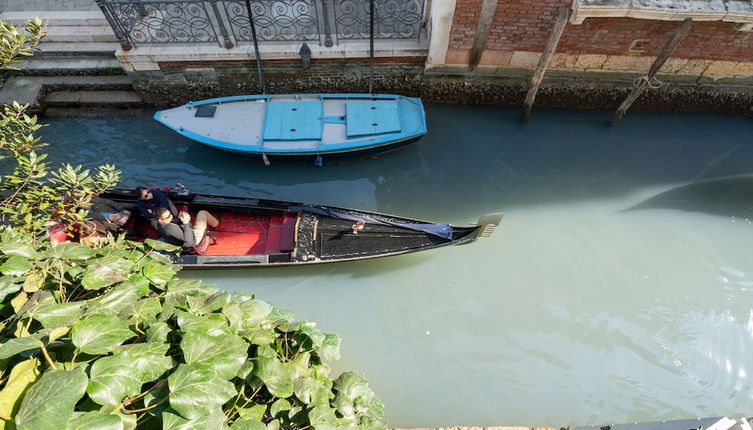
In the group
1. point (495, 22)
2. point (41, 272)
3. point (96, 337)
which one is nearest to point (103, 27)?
point (495, 22)

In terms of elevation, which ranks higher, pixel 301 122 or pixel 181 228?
pixel 301 122

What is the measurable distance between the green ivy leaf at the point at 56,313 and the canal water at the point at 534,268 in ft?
11.2

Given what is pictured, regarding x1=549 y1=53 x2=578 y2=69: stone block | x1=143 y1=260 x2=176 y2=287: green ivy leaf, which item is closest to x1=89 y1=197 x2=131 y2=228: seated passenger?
x1=143 y1=260 x2=176 y2=287: green ivy leaf

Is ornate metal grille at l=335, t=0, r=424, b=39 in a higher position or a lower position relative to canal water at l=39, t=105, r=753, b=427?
higher

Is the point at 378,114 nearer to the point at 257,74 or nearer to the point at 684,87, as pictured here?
the point at 257,74

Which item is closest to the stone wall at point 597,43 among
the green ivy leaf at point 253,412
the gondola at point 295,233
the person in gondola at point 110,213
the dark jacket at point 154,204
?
the gondola at point 295,233

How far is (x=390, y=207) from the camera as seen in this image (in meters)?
6.33

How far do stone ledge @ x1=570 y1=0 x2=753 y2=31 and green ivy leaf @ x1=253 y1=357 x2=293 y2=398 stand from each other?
6045 millimetres

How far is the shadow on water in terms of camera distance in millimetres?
6168

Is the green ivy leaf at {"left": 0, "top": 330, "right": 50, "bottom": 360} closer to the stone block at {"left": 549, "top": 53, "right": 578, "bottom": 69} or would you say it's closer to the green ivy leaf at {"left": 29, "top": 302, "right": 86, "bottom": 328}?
the green ivy leaf at {"left": 29, "top": 302, "right": 86, "bottom": 328}

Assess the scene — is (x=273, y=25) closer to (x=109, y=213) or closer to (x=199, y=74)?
(x=199, y=74)

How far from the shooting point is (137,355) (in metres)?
1.68

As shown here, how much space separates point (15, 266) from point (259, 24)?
591cm

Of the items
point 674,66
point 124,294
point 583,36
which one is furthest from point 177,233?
point 674,66
